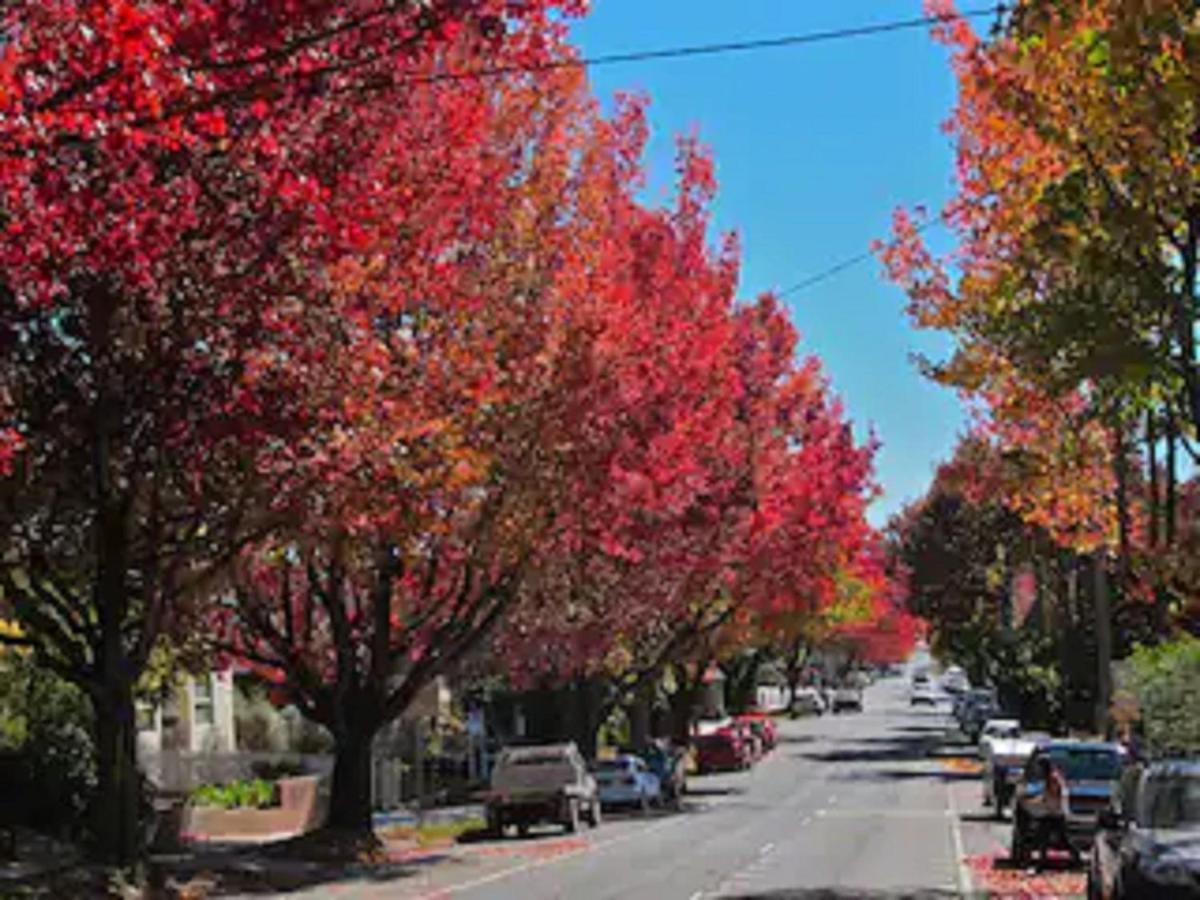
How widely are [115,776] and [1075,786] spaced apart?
14162mm

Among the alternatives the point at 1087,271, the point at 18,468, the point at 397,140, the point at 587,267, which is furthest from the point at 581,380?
the point at 1087,271

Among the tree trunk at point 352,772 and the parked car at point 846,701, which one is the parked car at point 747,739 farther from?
the parked car at point 846,701

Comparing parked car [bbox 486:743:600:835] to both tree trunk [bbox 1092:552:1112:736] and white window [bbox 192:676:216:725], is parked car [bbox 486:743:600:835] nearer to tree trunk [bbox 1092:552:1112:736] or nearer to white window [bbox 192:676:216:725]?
white window [bbox 192:676:216:725]

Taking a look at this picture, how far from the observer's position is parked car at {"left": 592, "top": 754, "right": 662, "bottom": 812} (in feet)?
134

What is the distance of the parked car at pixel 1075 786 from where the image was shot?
24.2m

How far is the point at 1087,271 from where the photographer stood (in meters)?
12.9

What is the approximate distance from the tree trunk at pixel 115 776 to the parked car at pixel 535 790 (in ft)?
45.4

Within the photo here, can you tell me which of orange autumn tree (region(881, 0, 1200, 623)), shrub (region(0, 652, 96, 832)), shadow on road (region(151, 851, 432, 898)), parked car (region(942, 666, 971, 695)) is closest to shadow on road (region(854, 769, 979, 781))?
shadow on road (region(151, 851, 432, 898))

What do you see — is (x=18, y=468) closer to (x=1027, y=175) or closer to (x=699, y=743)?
(x=1027, y=175)

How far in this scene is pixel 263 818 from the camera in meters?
34.2

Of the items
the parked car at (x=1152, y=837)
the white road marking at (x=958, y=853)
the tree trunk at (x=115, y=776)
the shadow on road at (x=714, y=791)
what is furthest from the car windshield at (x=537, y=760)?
the parked car at (x=1152, y=837)

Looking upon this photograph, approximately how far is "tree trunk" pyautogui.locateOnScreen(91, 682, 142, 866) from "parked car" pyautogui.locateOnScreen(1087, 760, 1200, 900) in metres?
11.0

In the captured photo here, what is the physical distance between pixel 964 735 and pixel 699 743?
17.6 m

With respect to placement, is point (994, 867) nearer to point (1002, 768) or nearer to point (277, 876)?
point (277, 876)
